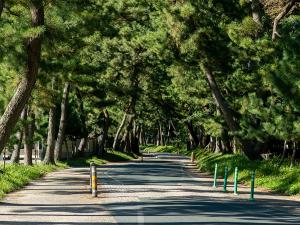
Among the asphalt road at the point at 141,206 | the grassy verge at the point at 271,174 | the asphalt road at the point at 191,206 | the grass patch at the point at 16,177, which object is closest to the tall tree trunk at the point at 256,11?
the grassy verge at the point at 271,174

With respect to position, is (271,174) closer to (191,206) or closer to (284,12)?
(284,12)

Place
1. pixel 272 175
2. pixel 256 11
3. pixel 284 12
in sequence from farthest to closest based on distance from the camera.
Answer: pixel 256 11 → pixel 284 12 → pixel 272 175

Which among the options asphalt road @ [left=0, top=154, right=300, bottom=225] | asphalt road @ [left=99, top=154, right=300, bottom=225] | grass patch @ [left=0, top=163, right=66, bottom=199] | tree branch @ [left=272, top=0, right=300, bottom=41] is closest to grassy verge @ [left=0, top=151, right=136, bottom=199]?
grass patch @ [left=0, top=163, right=66, bottom=199]

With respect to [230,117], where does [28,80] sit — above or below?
above

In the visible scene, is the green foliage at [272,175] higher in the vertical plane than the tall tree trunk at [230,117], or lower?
lower

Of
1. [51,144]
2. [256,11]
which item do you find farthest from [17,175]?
[256,11]

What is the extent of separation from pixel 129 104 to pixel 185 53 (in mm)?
32851

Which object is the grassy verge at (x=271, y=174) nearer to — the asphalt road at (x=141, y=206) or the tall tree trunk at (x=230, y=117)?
the tall tree trunk at (x=230, y=117)

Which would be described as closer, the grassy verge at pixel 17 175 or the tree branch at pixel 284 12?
the grassy verge at pixel 17 175

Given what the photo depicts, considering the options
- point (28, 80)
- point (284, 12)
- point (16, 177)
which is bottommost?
point (16, 177)

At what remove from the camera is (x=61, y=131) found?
139 feet

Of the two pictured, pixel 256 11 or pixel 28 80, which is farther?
pixel 256 11

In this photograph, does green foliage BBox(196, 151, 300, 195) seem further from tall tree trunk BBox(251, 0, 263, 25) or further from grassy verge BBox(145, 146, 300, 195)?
tall tree trunk BBox(251, 0, 263, 25)

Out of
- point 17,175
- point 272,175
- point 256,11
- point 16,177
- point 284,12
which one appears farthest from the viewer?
point 256,11
